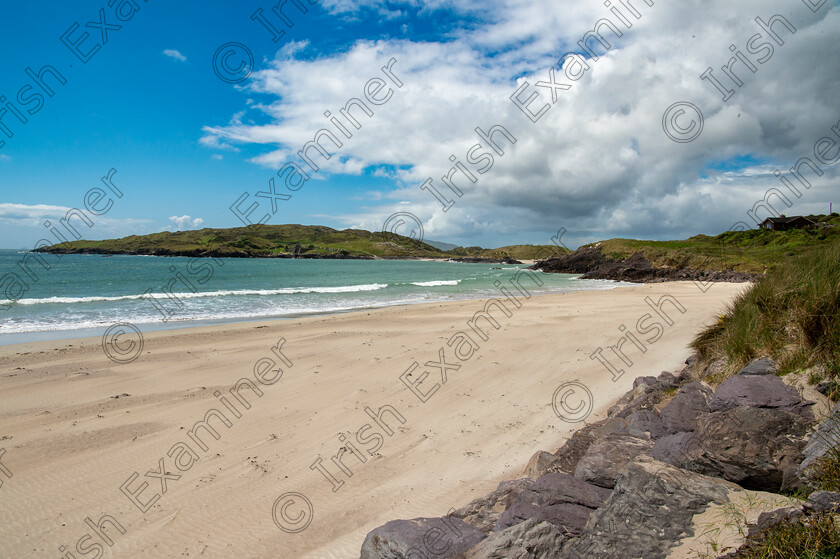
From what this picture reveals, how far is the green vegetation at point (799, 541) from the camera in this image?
2.06m

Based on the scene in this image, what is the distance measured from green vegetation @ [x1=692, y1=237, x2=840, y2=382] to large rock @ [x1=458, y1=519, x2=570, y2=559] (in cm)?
305

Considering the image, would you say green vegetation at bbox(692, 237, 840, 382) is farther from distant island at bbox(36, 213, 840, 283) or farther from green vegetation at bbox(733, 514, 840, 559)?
green vegetation at bbox(733, 514, 840, 559)

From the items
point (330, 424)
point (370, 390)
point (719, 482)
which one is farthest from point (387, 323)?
point (719, 482)

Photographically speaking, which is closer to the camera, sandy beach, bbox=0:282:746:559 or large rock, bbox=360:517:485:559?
large rock, bbox=360:517:485:559

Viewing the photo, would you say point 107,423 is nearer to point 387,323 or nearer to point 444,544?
point 444,544

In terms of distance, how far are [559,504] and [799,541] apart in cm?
163

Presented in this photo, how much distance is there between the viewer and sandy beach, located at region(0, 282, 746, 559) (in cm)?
481

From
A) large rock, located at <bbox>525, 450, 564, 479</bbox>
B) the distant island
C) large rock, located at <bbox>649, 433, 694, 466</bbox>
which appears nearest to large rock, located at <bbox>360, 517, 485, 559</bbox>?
large rock, located at <bbox>525, 450, 564, 479</bbox>

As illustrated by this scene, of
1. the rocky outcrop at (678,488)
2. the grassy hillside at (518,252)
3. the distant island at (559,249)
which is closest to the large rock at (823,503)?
the rocky outcrop at (678,488)

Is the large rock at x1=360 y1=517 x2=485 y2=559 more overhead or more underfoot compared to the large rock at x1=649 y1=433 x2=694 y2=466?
more overhead

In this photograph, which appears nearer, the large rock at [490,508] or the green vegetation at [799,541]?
the green vegetation at [799,541]

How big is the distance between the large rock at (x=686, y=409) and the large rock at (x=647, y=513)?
1.26 meters

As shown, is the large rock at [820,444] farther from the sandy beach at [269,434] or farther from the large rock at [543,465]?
the sandy beach at [269,434]

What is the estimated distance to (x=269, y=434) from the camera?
7.05m
